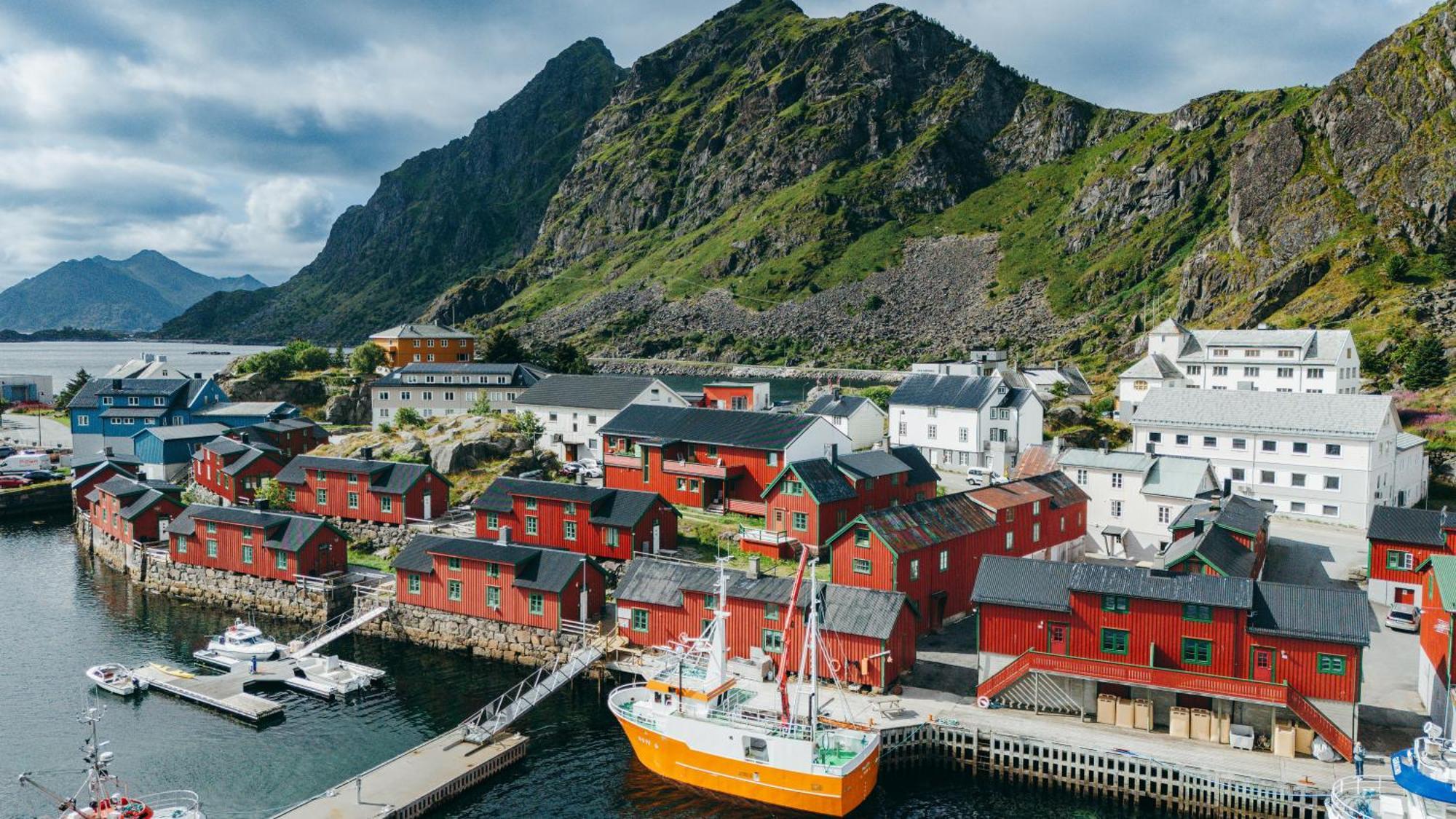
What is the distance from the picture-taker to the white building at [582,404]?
8412cm

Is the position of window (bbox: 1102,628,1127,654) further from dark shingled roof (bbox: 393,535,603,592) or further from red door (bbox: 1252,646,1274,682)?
dark shingled roof (bbox: 393,535,603,592)

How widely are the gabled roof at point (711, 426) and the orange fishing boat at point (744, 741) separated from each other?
2764cm

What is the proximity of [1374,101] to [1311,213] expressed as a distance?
65.2 feet

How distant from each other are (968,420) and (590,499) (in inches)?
1460

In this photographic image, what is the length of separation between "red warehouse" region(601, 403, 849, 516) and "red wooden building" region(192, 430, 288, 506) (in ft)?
93.5

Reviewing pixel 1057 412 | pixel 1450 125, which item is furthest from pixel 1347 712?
pixel 1450 125

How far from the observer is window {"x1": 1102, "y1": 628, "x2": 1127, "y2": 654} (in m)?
36.4

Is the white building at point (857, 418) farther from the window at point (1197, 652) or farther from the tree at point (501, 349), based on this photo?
the tree at point (501, 349)

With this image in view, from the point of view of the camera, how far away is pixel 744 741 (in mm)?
33750

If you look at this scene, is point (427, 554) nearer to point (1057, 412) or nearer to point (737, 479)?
point (737, 479)

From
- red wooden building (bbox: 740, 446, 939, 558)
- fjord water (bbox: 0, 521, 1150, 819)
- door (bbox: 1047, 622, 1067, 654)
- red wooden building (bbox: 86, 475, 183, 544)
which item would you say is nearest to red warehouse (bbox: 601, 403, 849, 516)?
red wooden building (bbox: 740, 446, 939, 558)

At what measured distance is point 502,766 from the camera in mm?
36500

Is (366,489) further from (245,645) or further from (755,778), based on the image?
(755,778)

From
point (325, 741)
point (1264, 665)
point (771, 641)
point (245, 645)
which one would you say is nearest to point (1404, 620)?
point (1264, 665)
